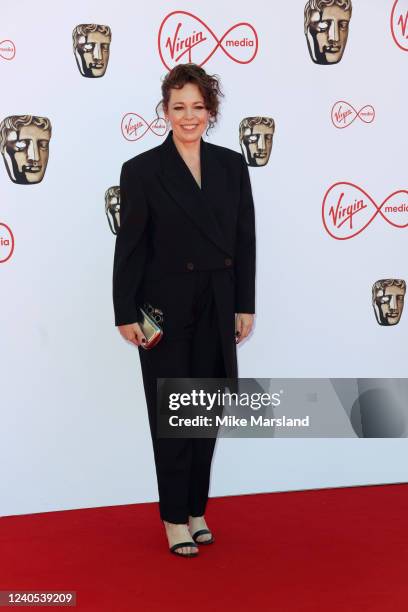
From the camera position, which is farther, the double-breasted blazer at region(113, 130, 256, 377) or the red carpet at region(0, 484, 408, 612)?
the double-breasted blazer at region(113, 130, 256, 377)

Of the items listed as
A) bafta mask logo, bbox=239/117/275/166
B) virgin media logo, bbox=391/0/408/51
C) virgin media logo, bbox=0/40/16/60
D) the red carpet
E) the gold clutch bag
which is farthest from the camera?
virgin media logo, bbox=391/0/408/51

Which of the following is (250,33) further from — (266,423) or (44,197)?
(266,423)

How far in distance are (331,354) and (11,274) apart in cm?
122

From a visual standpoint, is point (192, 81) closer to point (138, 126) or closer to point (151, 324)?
point (138, 126)

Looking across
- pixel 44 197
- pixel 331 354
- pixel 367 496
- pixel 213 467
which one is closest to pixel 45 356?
pixel 44 197

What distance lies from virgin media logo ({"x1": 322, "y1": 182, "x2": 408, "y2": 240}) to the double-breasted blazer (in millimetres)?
789

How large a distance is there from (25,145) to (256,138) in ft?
2.70

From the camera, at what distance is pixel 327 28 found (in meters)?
3.21

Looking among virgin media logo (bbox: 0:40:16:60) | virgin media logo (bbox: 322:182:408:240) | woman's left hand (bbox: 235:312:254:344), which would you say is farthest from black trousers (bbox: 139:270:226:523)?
virgin media logo (bbox: 0:40:16:60)

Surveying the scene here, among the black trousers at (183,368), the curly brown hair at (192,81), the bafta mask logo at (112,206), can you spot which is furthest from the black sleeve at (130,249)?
the bafta mask logo at (112,206)

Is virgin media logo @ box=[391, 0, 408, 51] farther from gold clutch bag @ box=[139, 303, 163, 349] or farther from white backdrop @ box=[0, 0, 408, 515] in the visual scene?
gold clutch bag @ box=[139, 303, 163, 349]

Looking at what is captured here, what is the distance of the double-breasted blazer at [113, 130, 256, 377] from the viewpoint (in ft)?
8.30

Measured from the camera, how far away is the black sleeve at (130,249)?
2527 millimetres

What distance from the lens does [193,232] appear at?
2531mm
